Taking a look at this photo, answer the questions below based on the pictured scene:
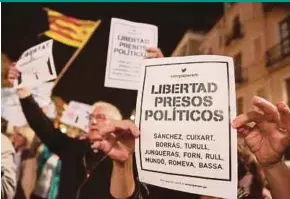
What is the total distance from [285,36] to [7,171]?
1515 millimetres

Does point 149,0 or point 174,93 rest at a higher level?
point 149,0

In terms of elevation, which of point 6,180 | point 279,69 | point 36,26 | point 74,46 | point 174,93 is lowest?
point 6,180

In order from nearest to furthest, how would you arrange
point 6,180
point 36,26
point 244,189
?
point 244,189 < point 6,180 < point 36,26

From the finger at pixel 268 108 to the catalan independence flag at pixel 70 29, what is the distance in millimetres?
1205

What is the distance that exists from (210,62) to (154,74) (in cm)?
18

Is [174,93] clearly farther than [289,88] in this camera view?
No

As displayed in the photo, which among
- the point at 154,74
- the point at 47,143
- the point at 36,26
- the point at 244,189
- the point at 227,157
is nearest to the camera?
the point at 227,157

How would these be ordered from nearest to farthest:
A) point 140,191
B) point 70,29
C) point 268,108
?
point 268,108 < point 140,191 < point 70,29

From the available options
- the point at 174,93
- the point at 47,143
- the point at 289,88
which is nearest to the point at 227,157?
the point at 174,93

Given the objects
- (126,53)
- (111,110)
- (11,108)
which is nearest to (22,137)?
(11,108)

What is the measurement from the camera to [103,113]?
5.81 feet

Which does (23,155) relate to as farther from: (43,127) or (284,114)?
(284,114)

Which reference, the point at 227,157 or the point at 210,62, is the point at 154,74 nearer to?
the point at 210,62

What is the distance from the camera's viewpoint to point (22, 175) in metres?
1.89
